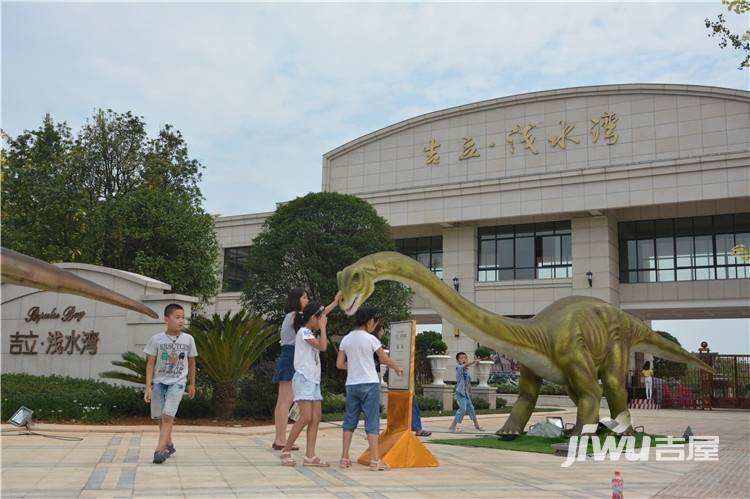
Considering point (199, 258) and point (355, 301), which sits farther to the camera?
point (199, 258)

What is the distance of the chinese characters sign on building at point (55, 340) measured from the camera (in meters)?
15.5

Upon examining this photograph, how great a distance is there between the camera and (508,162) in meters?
31.5

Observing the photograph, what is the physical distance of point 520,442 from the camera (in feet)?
32.9

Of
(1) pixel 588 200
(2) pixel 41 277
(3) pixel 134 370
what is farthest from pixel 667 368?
(2) pixel 41 277

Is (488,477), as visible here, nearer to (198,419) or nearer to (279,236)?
(198,419)

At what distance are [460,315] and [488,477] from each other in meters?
2.07

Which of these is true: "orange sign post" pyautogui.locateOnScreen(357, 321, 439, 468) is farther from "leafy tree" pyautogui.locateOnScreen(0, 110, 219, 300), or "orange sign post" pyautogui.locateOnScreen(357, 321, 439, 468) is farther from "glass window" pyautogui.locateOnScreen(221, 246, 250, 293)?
"glass window" pyautogui.locateOnScreen(221, 246, 250, 293)

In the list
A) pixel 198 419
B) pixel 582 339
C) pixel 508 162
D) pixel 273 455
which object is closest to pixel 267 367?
pixel 198 419

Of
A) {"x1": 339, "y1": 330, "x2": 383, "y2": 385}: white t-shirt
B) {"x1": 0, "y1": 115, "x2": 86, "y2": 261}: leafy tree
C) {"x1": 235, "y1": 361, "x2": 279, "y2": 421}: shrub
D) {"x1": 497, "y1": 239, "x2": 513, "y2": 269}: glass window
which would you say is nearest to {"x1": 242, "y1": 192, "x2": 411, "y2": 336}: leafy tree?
{"x1": 0, "y1": 115, "x2": 86, "y2": 261}: leafy tree

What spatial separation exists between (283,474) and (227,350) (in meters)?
5.37

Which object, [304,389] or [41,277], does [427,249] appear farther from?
[41,277]

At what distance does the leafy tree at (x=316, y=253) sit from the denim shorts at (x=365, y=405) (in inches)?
530

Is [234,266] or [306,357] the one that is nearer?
[306,357]

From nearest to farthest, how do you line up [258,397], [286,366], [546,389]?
[286,366] < [258,397] < [546,389]
